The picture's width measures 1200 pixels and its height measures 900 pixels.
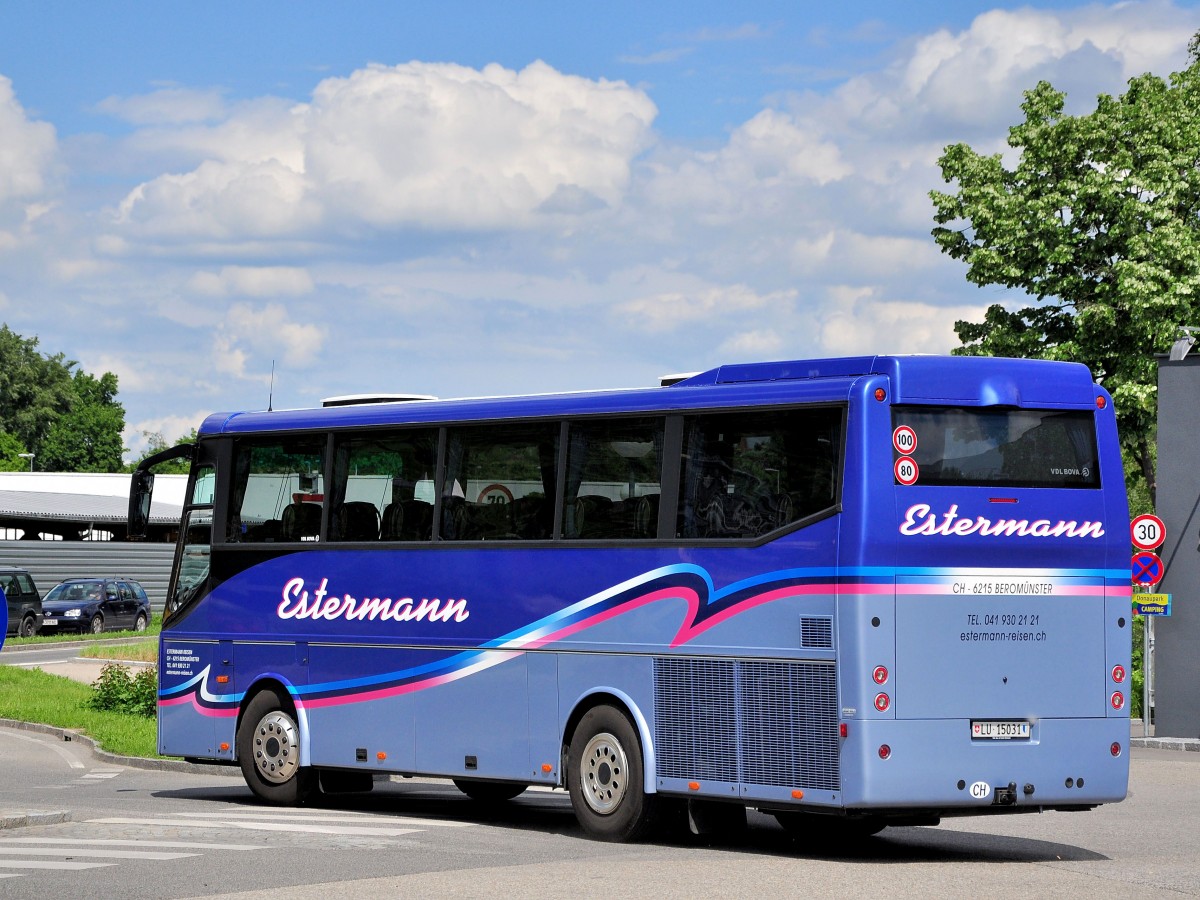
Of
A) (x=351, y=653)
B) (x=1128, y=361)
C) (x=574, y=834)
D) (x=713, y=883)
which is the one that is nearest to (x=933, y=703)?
(x=713, y=883)

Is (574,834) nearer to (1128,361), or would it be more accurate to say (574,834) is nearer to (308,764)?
(308,764)

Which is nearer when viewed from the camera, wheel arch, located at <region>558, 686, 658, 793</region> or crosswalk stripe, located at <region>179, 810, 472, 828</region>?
wheel arch, located at <region>558, 686, 658, 793</region>

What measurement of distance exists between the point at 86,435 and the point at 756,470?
477 ft

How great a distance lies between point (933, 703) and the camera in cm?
1295


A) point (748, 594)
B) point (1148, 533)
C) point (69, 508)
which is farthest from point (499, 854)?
point (69, 508)

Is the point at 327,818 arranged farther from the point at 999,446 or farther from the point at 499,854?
the point at 999,446

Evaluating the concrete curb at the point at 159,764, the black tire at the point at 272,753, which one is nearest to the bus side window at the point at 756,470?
the black tire at the point at 272,753

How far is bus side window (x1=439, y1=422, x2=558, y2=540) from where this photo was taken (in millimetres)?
15102

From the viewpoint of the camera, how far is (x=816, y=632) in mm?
12984

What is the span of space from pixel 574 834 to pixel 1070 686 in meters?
3.89

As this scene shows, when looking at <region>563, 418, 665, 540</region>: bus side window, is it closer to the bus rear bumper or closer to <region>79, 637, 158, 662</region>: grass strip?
the bus rear bumper

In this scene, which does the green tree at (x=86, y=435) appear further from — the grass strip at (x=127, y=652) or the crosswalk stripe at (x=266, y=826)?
the crosswalk stripe at (x=266, y=826)

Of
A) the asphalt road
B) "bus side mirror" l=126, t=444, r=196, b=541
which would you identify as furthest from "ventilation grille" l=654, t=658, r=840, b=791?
"bus side mirror" l=126, t=444, r=196, b=541

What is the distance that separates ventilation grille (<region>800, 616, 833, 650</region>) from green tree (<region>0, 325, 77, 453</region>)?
452 ft
